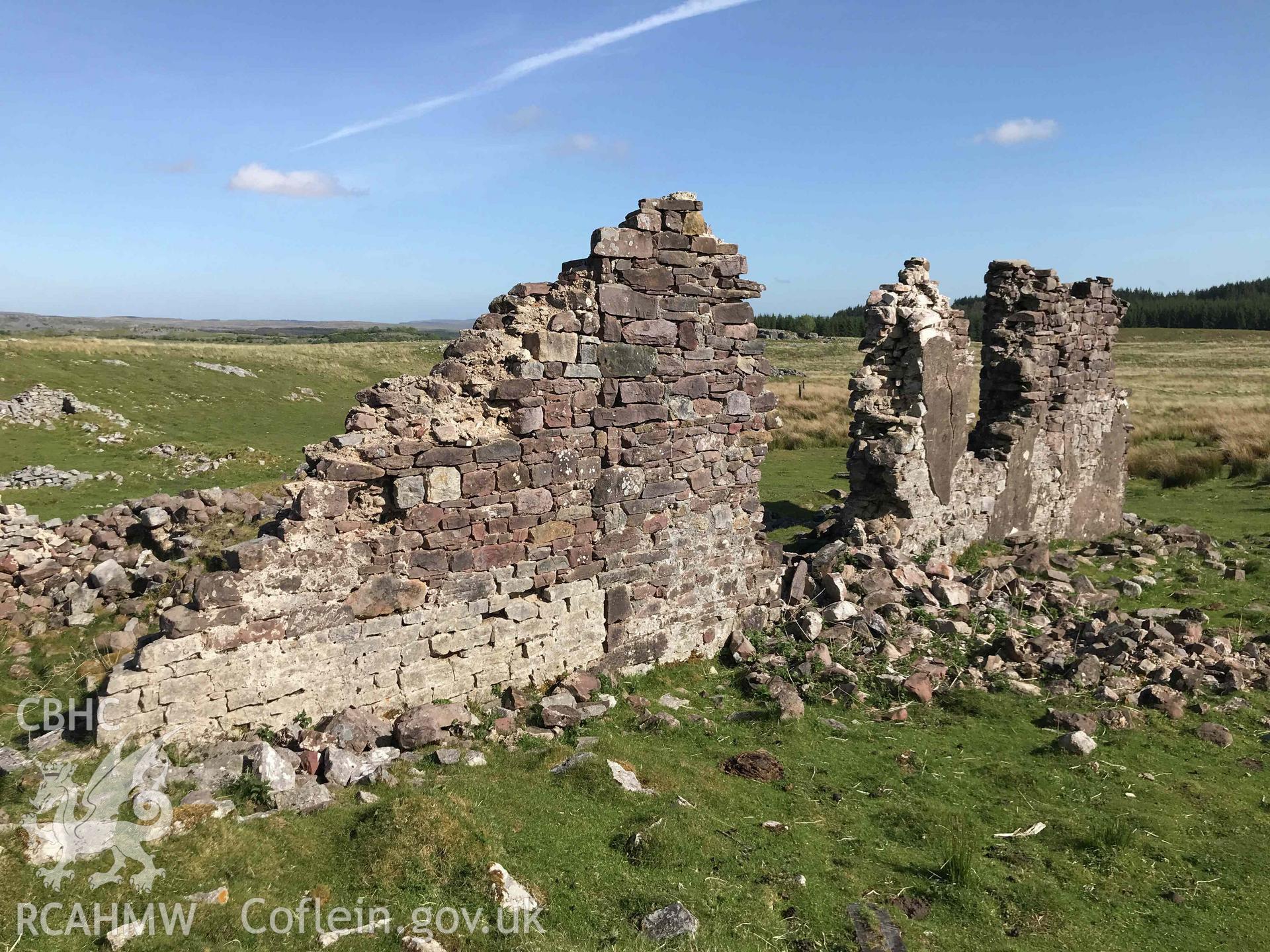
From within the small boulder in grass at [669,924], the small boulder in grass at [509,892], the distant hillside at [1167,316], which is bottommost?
the small boulder in grass at [669,924]

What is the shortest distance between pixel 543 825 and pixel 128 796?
265 cm

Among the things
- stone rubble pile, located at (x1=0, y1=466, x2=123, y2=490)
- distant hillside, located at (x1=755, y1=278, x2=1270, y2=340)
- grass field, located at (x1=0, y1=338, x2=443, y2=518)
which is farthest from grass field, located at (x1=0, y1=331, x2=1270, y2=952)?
distant hillside, located at (x1=755, y1=278, x2=1270, y2=340)

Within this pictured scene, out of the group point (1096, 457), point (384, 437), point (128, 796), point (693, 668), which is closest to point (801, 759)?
point (693, 668)

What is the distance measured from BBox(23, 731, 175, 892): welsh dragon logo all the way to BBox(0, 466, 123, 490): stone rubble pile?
14193 millimetres

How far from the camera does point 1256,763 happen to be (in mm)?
6906

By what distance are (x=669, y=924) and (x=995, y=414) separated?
12.0 m

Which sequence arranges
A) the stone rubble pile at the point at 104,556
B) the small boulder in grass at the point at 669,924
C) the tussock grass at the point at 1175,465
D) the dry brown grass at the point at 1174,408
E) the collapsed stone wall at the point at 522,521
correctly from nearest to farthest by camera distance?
the small boulder in grass at the point at 669,924
the collapsed stone wall at the point at 522,521
the stone rubble pile at the point at 104,556
the tussock grass at the point at 1175,465
the dry brown grass at the point at 1174,408

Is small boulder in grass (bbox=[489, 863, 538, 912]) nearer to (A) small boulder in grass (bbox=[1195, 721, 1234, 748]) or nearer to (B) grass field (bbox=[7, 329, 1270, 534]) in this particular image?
(A) small boulder in grass (bbox=[1195, 721, 1234, 748])

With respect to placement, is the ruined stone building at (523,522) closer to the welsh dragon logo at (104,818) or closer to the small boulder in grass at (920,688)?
the welsh dragon logo at (104,818)

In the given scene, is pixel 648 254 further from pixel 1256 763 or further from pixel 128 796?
pixel 1256 763

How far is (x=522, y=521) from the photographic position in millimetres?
7277

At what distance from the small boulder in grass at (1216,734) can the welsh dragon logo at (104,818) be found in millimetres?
8409

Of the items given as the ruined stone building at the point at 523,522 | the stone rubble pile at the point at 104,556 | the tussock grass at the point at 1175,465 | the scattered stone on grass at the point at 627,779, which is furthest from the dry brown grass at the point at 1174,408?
the scattered stone on grass at the point at 627,779

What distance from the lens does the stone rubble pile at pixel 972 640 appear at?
319 inches
